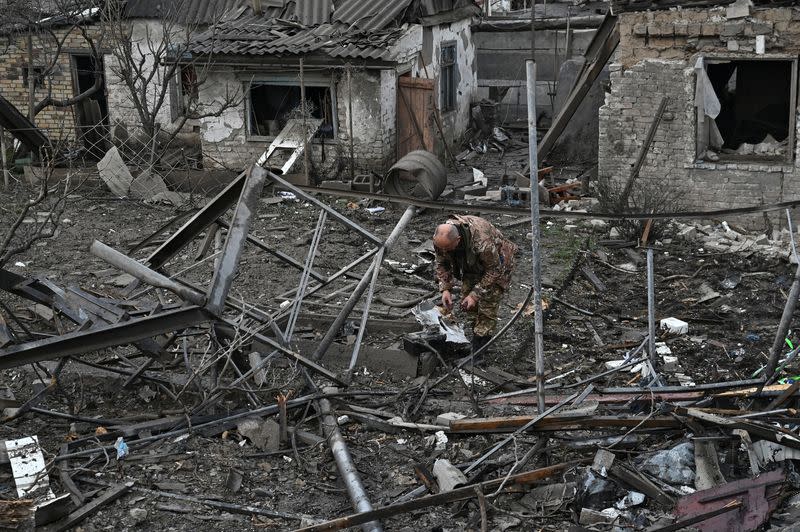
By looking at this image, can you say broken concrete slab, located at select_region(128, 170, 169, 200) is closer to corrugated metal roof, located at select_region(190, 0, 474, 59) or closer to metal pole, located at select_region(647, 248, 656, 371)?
corrugated metal roof, located at select_region(190, 0, 474, 59)

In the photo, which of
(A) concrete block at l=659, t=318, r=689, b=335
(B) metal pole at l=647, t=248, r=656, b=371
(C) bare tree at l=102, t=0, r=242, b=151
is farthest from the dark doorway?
(B) metal pole at l=647, t=248, r=656, b=371

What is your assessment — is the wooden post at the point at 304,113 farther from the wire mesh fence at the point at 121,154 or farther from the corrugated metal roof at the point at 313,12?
the wire mesh fence at the point at 121,154

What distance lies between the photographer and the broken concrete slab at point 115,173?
584 inches

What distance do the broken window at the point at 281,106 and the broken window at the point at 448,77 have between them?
10.9 ft

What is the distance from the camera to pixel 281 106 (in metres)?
16.2

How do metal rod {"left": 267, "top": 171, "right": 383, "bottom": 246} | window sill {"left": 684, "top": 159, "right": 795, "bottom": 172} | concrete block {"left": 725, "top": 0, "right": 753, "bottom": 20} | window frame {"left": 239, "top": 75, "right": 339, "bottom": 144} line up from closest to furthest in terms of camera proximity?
metal rod {"left": 267, "top": 171, "right": 383, "bottom": 246} → concrete block {"left": 725, "top": 0, "right": 753, "bottom": 20} → window sill {"left": 684, "top": 159, "right": 795, "bottom": 172} → window frame {"left": 239, "top": 75, "right": 339, "bottom": 144}

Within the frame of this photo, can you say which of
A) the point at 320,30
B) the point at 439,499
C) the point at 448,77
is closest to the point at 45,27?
the point at 320,30

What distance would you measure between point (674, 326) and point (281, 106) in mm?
9272

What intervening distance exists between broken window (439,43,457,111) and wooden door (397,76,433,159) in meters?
2.16

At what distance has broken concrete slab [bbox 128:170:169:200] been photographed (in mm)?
14702

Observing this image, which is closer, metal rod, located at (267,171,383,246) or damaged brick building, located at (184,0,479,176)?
metal rod, located at (267,171,383,246)

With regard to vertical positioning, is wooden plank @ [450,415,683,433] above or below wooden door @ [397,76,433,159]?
below

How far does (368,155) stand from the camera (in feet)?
50.6

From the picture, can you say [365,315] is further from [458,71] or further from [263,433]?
[458,71]
